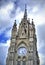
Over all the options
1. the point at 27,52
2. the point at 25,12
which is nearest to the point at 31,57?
the point at 27,52

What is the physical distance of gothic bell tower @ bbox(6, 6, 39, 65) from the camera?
20062 mm

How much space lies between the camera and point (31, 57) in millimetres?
19922

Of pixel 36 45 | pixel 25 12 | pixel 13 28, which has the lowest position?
pixel 36 45

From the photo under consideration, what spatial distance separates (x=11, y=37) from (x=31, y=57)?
2.45m

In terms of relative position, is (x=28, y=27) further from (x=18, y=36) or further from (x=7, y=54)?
(x=7, y=54)

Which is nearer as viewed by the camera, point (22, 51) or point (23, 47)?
point (22, 51)

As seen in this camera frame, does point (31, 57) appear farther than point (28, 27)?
No

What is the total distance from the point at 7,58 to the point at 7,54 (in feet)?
1.10

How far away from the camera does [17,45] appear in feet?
67.8

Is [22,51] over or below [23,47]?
below

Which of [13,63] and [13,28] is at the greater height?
[13,28]

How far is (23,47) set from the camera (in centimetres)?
2038

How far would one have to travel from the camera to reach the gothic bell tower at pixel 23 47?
65.8ft

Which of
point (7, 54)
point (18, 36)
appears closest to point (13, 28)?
point (18, 36)
